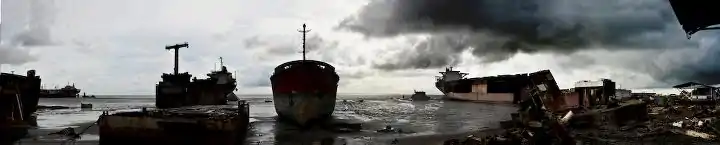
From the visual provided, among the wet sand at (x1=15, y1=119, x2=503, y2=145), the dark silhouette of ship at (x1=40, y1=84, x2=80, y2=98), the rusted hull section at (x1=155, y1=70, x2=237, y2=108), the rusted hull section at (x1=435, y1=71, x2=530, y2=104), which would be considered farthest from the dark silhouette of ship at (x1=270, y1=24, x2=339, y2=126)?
the dark silhouette of ship at (x1=40, y1=84, x2=80, y2=98)

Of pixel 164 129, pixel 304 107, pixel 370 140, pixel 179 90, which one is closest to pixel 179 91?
pixel 179 90

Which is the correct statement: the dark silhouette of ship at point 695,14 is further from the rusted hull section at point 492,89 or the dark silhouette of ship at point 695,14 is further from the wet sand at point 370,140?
the rusted hull section at point 492,89

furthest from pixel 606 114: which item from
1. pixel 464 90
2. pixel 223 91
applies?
pixel 464 90

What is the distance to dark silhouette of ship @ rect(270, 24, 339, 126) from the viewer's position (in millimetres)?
26891

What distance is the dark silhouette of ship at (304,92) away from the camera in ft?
88.2

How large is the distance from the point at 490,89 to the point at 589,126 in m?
49.5

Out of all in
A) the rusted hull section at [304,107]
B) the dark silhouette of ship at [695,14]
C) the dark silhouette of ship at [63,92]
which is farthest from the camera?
the dark silhouette of ship at [63,92]

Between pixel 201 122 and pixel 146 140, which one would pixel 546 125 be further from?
pixel 146 140

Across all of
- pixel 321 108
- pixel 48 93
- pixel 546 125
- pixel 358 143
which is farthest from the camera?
pixel 48 93

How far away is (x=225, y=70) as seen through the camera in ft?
242

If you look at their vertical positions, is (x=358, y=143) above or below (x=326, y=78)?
below

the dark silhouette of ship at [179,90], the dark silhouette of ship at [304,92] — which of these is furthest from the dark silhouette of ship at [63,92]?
the dark silhouette of ship at [304,92]

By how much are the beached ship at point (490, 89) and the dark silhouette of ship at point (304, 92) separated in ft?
84.8

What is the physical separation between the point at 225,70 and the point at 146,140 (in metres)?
57.9
